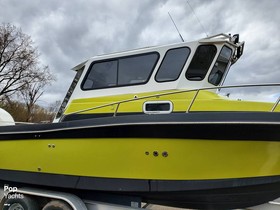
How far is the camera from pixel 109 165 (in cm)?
329

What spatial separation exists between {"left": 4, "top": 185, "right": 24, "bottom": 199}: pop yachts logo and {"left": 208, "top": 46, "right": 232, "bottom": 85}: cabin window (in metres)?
3.29

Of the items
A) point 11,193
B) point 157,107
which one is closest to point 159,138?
point 157,107

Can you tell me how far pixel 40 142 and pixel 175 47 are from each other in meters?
2.35

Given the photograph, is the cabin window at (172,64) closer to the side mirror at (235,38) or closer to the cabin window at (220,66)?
the cabin window at (220,66)

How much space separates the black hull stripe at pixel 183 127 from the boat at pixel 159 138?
0.01m

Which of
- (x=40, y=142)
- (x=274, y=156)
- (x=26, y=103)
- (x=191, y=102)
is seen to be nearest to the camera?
(x=274, y=156)

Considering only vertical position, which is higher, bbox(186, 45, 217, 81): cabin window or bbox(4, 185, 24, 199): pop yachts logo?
bbox(186, 45, 217, 81): cabin window

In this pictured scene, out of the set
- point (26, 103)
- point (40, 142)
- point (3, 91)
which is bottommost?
point (40, 142)

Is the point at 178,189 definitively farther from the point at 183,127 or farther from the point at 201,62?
the point at 201,62

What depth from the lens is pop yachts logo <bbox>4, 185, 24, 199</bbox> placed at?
3.91 m

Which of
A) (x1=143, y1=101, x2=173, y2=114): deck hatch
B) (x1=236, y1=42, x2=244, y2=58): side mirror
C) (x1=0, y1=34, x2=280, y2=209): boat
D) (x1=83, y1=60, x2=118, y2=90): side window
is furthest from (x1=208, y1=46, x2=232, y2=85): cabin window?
(x1=83, y1=60, x2=118, y2=90): side window

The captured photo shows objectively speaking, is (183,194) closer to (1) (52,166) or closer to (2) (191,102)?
(2) (191,102)

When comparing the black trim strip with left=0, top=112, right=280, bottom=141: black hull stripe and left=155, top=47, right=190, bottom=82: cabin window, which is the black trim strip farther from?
left=155, top=47, right=190, bottom=82: cabin window

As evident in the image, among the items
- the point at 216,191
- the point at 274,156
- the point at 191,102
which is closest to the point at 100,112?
the point at 191,102
